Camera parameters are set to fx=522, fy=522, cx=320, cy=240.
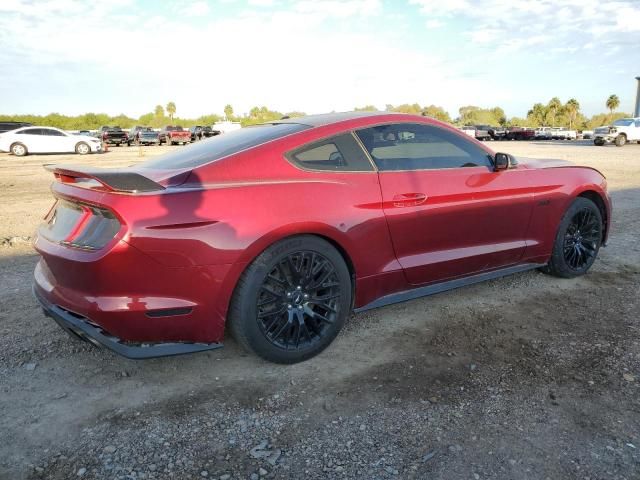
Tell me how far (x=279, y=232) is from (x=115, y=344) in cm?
109

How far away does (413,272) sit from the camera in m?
3.71

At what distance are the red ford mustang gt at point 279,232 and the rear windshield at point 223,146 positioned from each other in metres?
0.02

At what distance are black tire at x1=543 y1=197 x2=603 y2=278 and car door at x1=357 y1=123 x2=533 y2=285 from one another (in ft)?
1.80

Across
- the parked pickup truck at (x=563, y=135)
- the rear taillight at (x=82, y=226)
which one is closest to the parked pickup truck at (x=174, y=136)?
the parked pickup truck at (x=563, y=135)

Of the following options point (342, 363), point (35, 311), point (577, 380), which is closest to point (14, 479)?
point (342, 363)

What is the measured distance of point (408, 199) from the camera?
361cm

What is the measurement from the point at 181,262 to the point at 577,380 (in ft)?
7.74

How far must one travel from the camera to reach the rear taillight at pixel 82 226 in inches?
109

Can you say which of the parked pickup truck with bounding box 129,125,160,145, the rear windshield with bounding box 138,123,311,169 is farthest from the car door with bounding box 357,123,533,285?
the parked pickup truck with bounding box 129,125,160,145

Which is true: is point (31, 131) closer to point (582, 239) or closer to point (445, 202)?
point (445, 202)

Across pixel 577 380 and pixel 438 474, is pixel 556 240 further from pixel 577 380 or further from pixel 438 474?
pixel 438 474

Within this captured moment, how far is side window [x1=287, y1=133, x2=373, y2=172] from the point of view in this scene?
131 inches

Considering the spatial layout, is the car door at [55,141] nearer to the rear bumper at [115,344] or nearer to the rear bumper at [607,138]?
the rear bumper at [115,344]

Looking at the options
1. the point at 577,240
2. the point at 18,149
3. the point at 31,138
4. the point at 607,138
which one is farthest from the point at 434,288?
the point at 607,138
